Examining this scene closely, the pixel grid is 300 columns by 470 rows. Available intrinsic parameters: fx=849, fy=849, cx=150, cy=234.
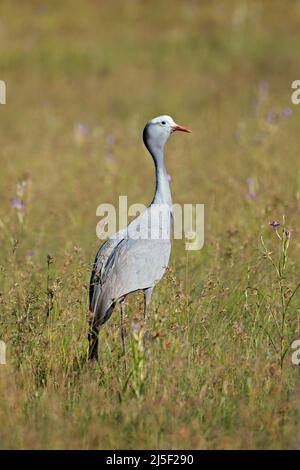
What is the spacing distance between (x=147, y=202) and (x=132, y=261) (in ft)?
12.5

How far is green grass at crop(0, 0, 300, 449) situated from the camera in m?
3.70

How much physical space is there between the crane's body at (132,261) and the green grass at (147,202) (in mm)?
90

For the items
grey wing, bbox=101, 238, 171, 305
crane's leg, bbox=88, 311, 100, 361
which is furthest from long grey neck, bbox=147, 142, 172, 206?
crane's leg, bbox=88, 311, 100, 361

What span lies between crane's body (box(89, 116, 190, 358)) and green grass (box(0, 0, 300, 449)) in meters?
0.09

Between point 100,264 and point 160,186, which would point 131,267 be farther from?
point 160,186

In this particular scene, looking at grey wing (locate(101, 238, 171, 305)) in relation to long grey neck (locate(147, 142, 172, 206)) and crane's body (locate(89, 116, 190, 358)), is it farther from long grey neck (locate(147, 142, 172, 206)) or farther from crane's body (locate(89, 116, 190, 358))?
long grey neck (locate(147, 142, 172, 206))

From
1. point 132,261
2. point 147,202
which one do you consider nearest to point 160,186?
point 132,261

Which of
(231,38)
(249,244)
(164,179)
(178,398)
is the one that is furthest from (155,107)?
(178,398)

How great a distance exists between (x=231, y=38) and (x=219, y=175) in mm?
8463

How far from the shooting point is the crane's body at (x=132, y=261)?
4367mm

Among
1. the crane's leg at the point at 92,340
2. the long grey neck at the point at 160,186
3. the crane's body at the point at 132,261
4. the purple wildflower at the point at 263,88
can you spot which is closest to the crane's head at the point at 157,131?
the long grey neck at the point at 160,186

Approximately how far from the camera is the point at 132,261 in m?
4.50

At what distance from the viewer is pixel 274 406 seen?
12.2 feet
